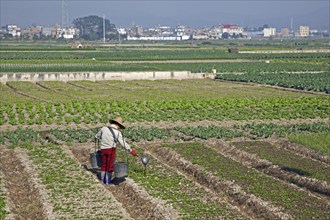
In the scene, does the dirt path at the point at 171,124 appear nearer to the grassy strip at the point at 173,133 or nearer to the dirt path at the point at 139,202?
the grassy strip at the point at 173,133

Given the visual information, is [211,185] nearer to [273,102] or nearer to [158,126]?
[158,126]

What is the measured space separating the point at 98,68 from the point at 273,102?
27008 mm

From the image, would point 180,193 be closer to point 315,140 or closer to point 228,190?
point 228,190

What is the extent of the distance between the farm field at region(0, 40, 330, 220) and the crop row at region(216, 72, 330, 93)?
7.33 meters

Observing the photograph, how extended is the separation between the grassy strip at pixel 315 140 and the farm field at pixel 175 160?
0.03m

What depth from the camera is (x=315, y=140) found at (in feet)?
61.2

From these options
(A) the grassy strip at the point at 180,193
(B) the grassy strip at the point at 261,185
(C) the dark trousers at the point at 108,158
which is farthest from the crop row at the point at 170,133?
(C) the dark trousers at the point at 108,158

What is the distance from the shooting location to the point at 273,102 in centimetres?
2955

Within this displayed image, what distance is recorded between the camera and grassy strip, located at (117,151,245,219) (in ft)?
38.0

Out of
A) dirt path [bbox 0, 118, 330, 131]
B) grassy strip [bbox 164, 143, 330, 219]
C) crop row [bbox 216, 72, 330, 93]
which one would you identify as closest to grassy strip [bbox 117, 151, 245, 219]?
grassy strip [bbox 164, 143, 330, 219]

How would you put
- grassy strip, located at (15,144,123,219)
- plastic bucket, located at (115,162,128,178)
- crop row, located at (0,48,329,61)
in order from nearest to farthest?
grassy strip, located at (15,144,123,219)
plastic bucket, located at (115,162,128,178)
crop row, located at (0,48,329,61)

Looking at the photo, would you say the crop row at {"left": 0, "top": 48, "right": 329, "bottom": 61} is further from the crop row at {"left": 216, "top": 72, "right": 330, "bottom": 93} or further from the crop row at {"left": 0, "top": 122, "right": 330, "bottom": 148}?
the crop row at {"left": 0, "top": 122, "right": 330, "bottom": 148}

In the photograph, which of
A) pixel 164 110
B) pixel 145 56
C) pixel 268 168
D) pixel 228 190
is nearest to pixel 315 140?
pixel 268 168

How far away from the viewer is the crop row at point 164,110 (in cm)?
2458
